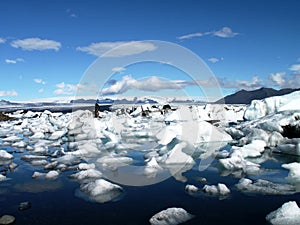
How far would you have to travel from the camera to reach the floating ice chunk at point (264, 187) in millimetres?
3912

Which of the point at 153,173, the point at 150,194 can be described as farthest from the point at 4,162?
the point at 150,194

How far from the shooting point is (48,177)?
483 centimetres

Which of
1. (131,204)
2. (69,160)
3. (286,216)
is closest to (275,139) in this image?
(286,216)

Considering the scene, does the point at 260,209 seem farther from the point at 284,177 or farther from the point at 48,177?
the point at 48,177

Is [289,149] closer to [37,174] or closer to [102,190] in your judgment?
[102,190]

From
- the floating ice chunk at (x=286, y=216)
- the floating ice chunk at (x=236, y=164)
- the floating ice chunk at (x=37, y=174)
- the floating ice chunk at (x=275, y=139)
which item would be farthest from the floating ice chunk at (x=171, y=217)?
the floating ice chunk at (x=275, y=139)

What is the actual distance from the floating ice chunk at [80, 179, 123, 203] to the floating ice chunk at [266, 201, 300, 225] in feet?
6.14

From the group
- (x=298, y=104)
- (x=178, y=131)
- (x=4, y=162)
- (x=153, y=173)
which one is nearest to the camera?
(x=153, y=173)

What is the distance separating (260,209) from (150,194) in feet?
4.56

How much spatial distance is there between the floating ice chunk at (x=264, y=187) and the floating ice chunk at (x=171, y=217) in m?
1.24

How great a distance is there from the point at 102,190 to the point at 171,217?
1.23m

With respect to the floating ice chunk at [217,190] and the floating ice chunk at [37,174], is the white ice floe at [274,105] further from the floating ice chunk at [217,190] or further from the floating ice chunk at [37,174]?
the floating ice chunk at [37,174]

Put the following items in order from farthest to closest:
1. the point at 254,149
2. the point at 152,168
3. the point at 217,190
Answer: the point at 254,149
the point at 152,168
the point at 217,190

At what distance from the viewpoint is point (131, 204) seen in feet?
11.8
